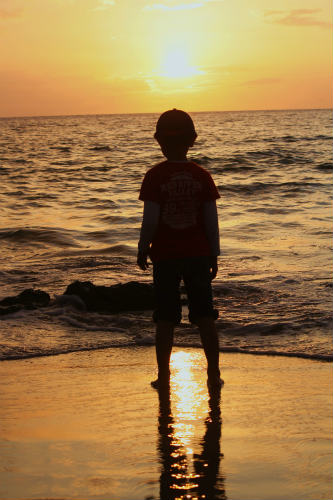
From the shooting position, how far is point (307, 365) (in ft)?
14.9

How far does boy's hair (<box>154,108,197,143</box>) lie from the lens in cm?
395

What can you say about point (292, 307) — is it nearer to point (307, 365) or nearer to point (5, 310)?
point (307, 365)

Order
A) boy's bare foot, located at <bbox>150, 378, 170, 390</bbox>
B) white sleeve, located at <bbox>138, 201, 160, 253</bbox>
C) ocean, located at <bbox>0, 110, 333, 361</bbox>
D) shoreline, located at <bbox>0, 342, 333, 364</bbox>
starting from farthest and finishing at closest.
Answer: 1. ocean, located at <bbox>0, 110, 333, 361</bbox>
2. shoreline, located at <bbox>0, 342, 333, 364</bbox>
3. boy's bare foot, located at <bbox>150, 378, 170, 390</bbox>
4. white sleeve, located at <bbox>138, 201, 160, 253</bbox>

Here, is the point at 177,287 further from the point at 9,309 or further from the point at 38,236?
the point at 38,236

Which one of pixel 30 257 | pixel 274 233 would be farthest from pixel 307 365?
pixel 274 233

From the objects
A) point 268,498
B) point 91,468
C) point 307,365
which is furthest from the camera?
point 307,365

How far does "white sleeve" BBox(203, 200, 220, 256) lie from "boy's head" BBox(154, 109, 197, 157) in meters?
0.38

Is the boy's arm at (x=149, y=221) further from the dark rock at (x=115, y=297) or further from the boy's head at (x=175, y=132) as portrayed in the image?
the dark rock at (x=115, y=297)

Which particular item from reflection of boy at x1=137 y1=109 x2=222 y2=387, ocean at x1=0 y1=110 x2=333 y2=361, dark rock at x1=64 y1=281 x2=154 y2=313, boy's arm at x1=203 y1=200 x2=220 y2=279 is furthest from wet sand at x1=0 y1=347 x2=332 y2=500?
dark rock at x1=64 y1=281 x2=154 y2=313

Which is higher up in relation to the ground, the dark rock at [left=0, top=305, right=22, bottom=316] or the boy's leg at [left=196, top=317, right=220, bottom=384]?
the boy's leg at [left=196, top=317, right=220, bottom=384]

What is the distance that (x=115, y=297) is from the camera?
660 centimetres

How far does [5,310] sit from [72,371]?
2057mm

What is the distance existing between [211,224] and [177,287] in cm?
44

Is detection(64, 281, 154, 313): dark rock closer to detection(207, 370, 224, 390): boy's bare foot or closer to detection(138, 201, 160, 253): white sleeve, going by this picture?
detection(207, 370, 224, 390): boy's bare foot
